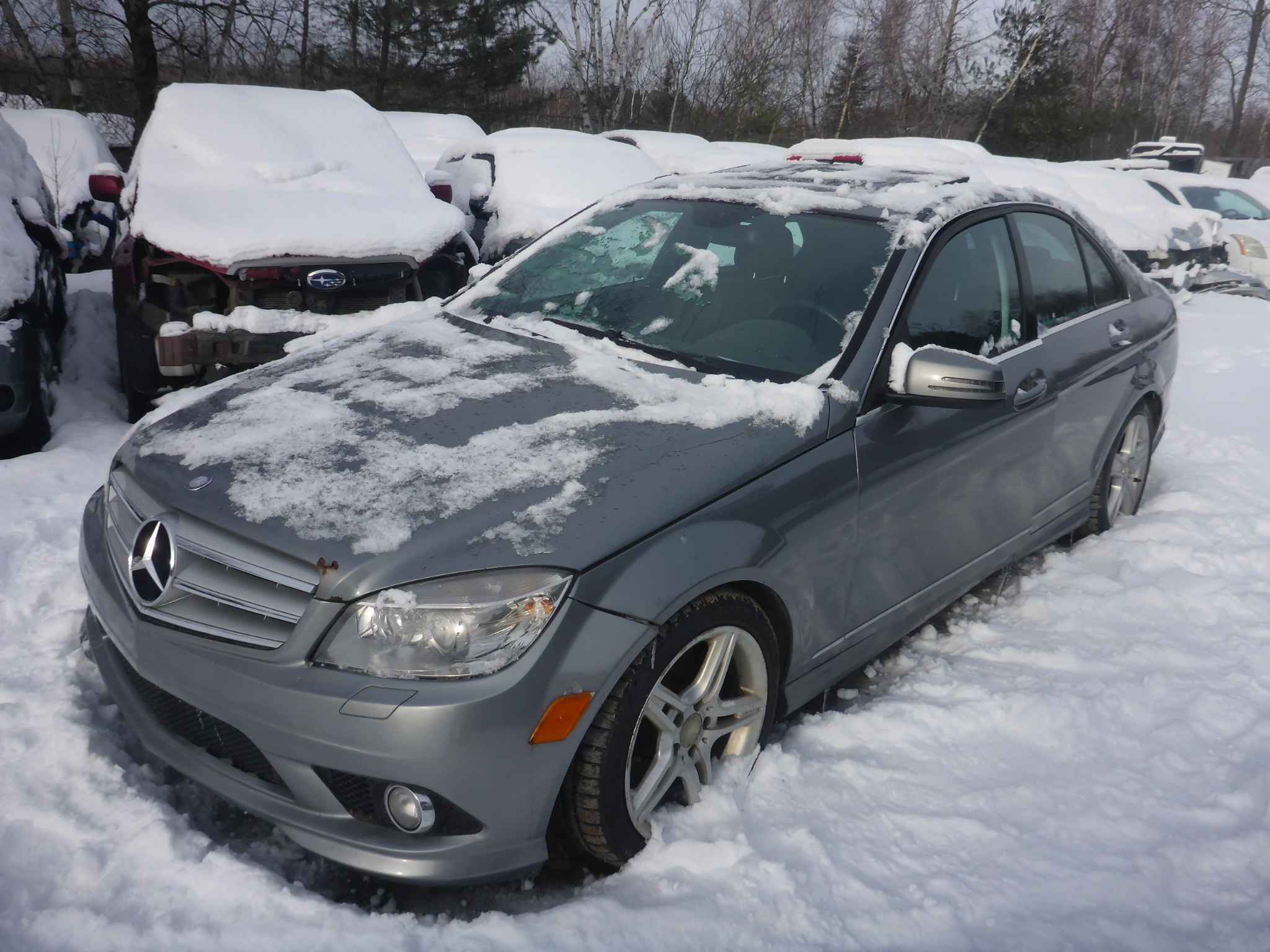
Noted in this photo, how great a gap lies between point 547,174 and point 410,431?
23.2 ft

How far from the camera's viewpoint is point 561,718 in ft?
6.79

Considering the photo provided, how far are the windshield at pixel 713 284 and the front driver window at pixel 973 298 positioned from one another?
0.66 feet

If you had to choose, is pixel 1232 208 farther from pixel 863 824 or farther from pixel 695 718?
pixel 695 718

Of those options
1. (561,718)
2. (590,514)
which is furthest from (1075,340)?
(561,718)

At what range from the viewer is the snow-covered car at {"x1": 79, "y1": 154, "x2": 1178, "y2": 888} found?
6.69 feet

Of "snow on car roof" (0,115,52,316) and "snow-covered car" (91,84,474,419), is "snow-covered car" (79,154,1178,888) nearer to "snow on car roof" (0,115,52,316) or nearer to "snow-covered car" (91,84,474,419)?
"snow-covered car" (91,84,474,419)

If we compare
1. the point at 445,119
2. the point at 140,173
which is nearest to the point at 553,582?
the point at 140,173

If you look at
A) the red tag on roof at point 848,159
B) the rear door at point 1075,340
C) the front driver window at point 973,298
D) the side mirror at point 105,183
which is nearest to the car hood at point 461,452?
the front driver window at point 973,298

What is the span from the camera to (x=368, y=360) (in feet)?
10.1

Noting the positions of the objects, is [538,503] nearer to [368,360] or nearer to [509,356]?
[509,356]

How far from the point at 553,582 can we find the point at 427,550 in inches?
10.5

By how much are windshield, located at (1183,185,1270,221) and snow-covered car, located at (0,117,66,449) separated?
1334 centimetres

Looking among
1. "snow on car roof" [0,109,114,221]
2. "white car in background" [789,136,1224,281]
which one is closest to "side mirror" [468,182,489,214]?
"white car in background" [789,136,1224,281]

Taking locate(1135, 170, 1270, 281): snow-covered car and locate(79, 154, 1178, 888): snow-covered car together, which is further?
locate(1135, 170, 1270, 281): snow-covered car
